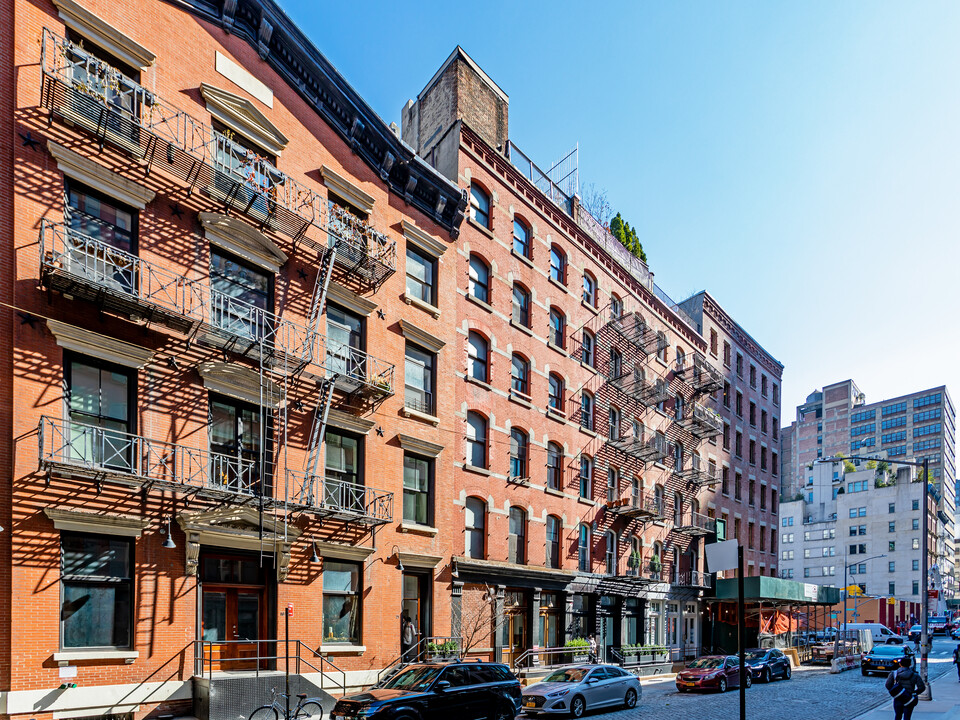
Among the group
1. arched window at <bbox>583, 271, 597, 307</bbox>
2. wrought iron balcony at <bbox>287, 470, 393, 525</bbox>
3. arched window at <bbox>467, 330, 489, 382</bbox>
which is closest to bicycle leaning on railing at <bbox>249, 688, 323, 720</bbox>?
wrought iron balcony at <bbox>287, 470, 393, 525</bbox>

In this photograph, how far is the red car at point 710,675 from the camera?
28.2m

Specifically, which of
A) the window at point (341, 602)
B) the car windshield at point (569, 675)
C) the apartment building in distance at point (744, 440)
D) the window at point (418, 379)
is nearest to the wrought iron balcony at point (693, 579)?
the apartment building in distance at point (744, 440)

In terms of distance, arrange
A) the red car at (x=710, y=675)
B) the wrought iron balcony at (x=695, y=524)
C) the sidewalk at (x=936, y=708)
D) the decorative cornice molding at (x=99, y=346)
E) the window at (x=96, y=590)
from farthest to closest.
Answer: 1. the wrought iron balcony at (x=695, y=524)
2. the red car at (x=710, y=675)
3. the sidewalk at (x=936, y=708)
4. the decorative cornice molding at (x=99, y=346)
5. the window at (x=96, y=590)

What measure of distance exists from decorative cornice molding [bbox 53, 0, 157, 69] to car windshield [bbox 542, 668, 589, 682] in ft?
66.7

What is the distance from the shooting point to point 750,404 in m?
57.3

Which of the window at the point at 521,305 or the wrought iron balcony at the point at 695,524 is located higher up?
the window at the point at 521,305

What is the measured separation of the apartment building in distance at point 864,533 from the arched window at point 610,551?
82781 millimetres

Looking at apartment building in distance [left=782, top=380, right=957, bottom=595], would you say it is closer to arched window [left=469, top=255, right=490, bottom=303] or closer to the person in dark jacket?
arched window [left=469, top=255, right=490, bottom=303]

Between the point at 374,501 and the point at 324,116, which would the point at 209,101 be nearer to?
the point at 324,116

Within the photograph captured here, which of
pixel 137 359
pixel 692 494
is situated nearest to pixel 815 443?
pixel 692 494

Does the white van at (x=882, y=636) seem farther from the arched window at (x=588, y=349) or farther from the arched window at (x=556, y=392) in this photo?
the arched window at (x=556, y=392)

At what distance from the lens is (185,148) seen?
64.3ft

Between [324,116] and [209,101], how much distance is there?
4.66 meters

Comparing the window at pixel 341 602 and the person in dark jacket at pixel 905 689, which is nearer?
the person in dark jacket at pixel 905 689
